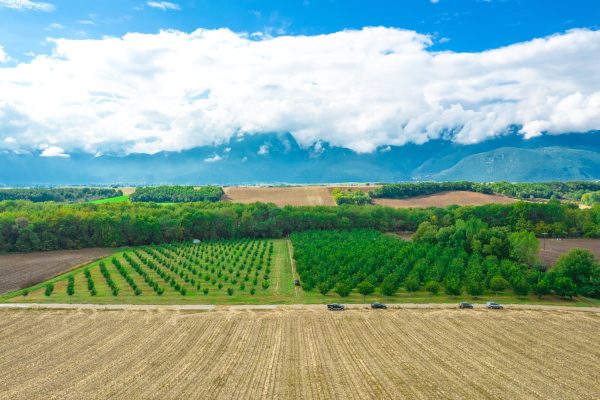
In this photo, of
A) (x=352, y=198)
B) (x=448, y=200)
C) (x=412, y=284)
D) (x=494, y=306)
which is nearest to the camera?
(x=494, y=306)

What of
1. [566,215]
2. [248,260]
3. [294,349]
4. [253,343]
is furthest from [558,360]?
[566,215]

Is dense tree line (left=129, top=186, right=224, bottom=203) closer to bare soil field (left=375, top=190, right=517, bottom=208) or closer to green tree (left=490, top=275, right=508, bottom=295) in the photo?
bare soil field (left=375, top=190, right=517, bottom=208)

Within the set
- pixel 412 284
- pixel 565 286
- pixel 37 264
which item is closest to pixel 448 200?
pixel 565 286

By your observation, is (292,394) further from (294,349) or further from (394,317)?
(394,317)

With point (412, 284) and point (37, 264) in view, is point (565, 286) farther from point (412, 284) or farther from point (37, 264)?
point (37, 264)

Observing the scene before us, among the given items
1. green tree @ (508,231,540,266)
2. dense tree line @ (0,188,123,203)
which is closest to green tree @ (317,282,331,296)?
green tree @ (508,231,540,266)

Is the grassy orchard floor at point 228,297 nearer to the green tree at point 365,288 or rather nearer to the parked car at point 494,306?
the green tree at point 365,288

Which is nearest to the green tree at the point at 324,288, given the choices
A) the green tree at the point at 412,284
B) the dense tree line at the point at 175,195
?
the green tree at the point at 412,284
